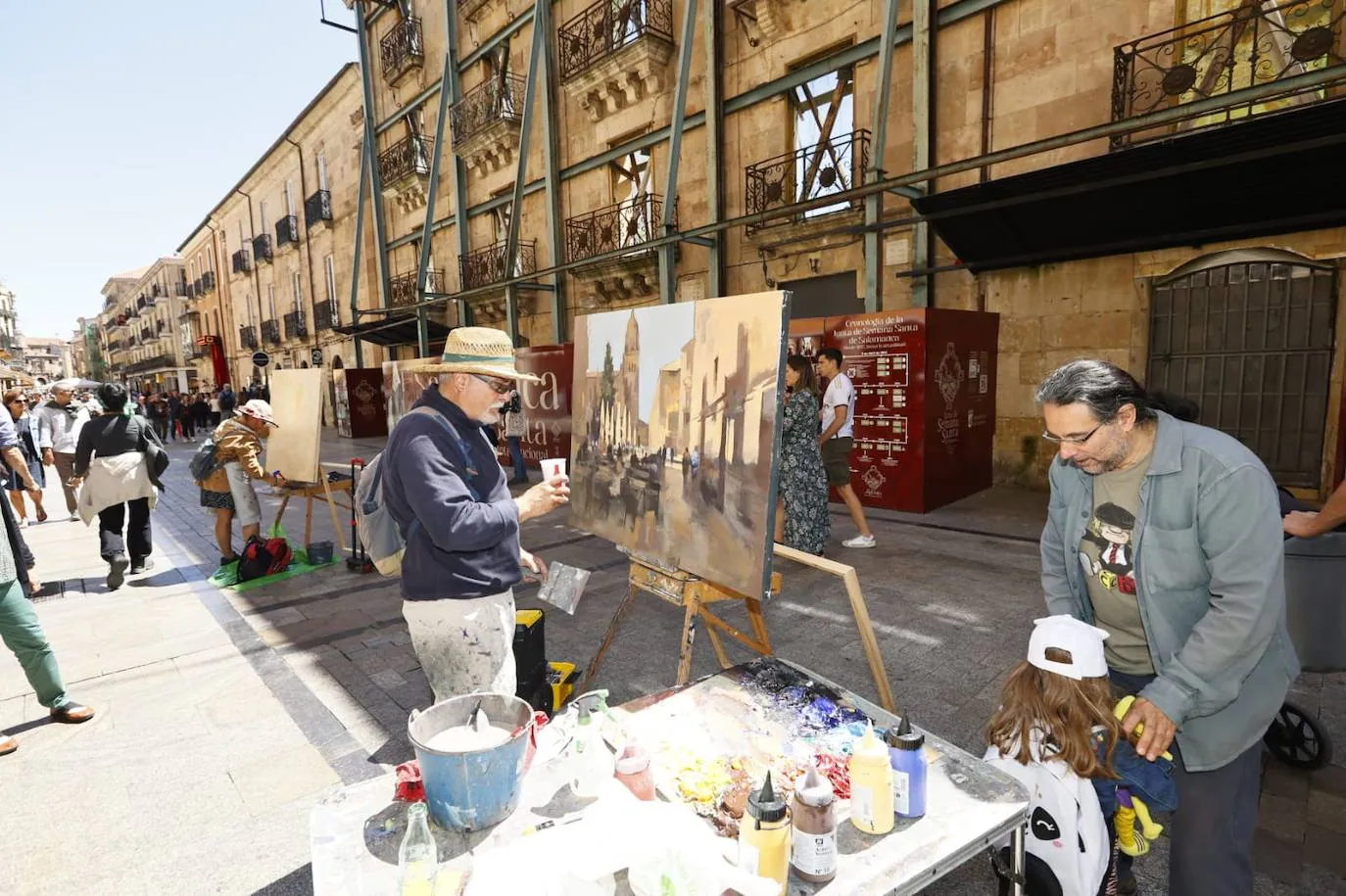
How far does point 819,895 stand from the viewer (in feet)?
4.50

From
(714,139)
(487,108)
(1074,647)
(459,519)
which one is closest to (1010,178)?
(714,139)

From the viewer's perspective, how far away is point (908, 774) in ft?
5.24

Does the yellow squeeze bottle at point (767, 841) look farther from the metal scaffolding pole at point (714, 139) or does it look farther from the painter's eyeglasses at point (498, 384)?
the metal scaffolding pole at point (714, 139)

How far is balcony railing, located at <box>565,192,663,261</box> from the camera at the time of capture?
12.9m

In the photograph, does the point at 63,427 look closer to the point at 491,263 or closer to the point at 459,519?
the point at 459,519

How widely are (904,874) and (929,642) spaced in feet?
9.71

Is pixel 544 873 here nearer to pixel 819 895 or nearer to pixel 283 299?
pixel 819 895

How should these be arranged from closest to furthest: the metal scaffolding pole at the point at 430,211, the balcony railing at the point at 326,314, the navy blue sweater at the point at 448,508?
the navy blue sweater at the point at 448,508 → the metal scaffolding pole at the point at 430,211 → the balcony railing at the point at 326,314

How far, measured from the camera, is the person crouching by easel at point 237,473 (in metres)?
5.78

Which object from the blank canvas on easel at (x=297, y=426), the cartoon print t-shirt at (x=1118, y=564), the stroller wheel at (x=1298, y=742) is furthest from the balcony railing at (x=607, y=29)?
the stroller wheel at (x=1298, y=742)

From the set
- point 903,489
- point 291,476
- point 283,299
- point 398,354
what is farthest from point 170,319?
point 903,489

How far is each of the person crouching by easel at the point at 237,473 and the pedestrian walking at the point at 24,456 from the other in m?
3.80

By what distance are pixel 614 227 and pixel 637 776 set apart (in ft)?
43.5

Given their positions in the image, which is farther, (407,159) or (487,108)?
(407,159)
